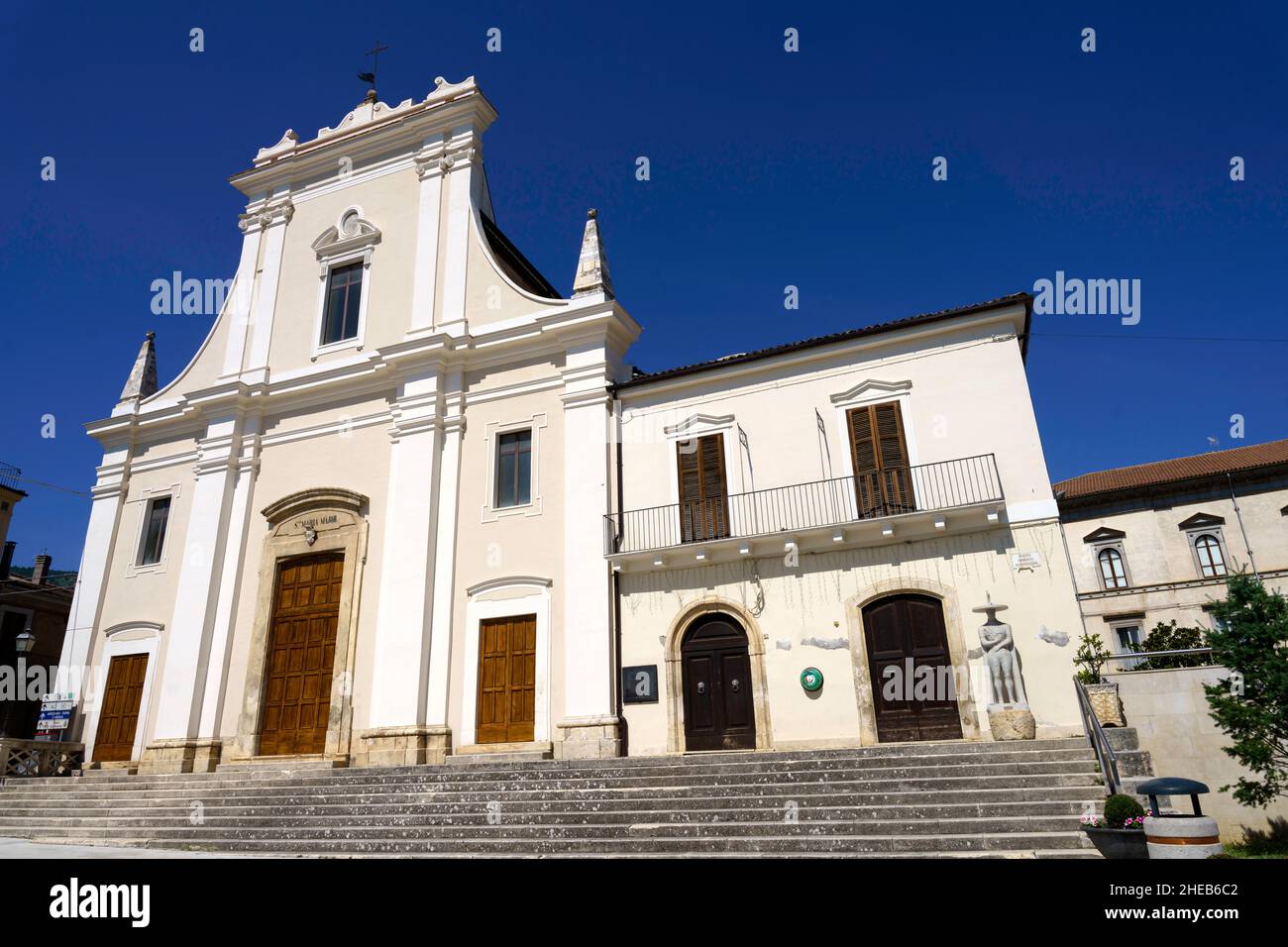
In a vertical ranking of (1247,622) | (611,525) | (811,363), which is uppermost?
(811,363)

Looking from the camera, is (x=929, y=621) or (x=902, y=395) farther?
(x=902, y=395)

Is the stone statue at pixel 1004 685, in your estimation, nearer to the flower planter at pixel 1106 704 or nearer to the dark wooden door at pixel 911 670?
the dark wooden door at pixel 911 670

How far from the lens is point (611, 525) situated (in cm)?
1619

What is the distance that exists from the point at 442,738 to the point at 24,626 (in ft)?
66.4

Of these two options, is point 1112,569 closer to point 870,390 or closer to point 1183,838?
point 870,390

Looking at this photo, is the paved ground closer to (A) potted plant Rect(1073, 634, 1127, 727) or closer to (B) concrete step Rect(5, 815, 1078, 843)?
(B) concrete step Rect(5, 815, 1078, 843)

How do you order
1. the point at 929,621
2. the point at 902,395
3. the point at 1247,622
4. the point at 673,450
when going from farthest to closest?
the point at 673,450
the point at 902,395
the point at 929,621
the point at 1247,622

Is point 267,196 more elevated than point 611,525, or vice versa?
point 267,196

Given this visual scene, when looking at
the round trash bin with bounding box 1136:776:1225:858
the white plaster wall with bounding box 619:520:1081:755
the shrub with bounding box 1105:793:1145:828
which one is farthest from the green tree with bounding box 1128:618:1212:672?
the round trash bin with bounding box 1136:776:1225:858

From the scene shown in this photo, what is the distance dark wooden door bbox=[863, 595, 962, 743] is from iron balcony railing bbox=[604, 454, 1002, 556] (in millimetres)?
1752

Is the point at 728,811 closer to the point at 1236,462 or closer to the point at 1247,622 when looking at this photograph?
the point at 1247,622

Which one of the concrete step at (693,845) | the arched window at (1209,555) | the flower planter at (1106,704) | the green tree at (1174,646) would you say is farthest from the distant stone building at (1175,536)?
the concrete step at (693,845)

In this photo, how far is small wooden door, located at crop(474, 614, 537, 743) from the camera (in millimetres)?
15641

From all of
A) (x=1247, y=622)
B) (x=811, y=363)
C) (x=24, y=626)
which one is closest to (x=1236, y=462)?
(x=1247, y=622)
